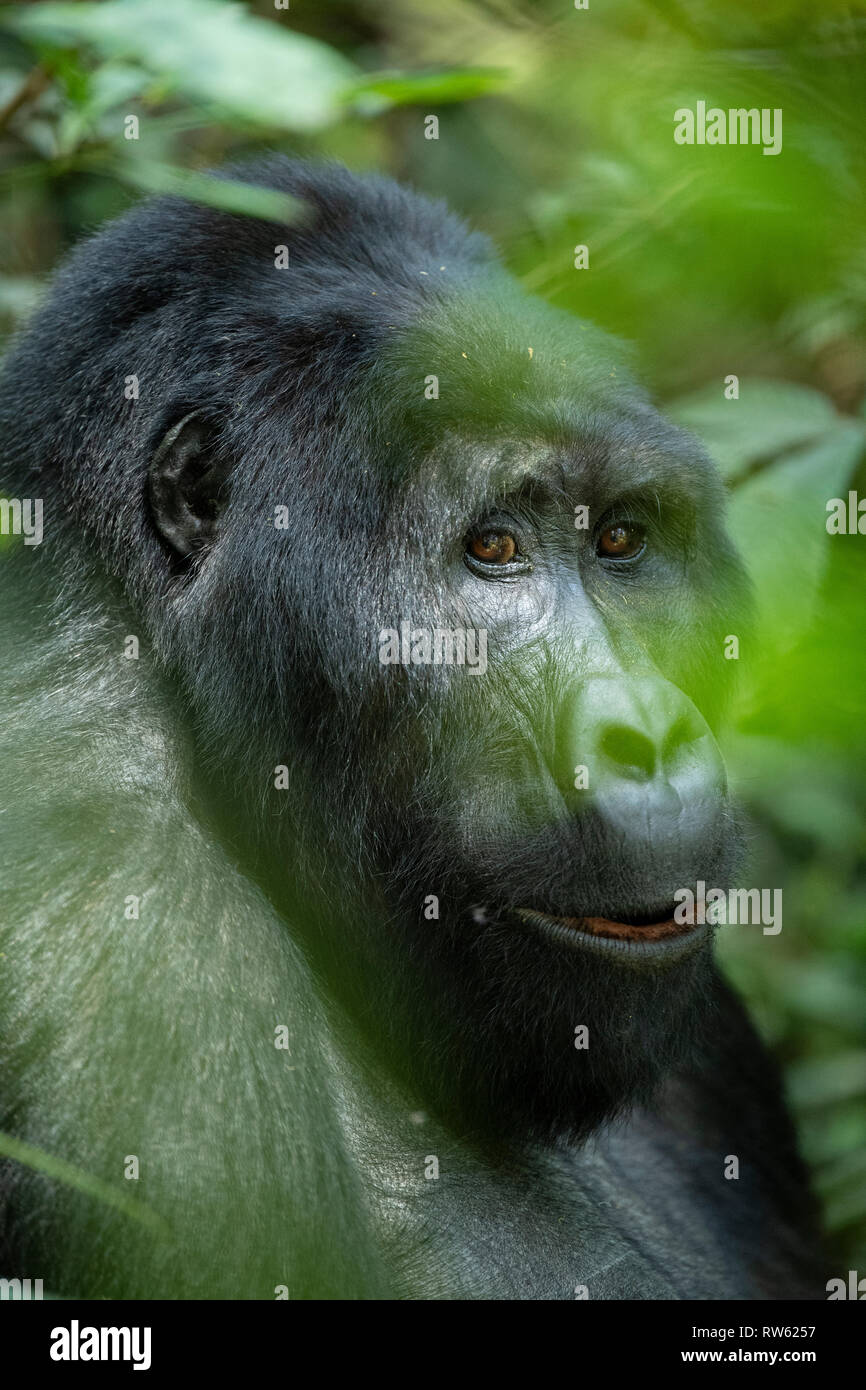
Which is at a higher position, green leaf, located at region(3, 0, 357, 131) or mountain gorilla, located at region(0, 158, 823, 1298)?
green leaf, located at region(3, 0, 357, 131)

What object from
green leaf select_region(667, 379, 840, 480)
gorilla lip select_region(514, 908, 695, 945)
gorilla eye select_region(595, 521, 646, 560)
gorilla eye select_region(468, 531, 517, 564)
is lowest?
gorilla lip select_region(514, 908, 695, 945)

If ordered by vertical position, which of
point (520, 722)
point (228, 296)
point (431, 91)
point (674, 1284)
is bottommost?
point (674, 1284)

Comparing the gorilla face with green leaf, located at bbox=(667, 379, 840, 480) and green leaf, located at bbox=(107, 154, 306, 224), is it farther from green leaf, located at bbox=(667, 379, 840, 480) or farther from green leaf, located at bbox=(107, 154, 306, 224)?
green leaf, located at bbox=(667, 379, 840, 480)

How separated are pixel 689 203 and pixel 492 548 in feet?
7.12

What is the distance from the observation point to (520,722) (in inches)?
115

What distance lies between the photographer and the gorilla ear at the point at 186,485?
3.10 meters

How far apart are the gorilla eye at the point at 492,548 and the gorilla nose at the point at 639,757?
376mm

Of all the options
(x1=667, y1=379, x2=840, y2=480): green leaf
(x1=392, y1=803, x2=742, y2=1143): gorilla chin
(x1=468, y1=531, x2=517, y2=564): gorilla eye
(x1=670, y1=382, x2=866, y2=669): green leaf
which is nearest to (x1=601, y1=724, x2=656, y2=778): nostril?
(x1=392, y1=803, x2=742, y2=1143): gorilla chin

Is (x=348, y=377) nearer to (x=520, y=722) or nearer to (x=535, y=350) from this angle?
(x=535, y=350)

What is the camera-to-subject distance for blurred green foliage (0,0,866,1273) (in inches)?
33.3

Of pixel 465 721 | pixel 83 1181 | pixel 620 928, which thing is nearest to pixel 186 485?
pixel 465 721

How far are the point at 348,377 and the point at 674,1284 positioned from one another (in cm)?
237

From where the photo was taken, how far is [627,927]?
2.86 metres
